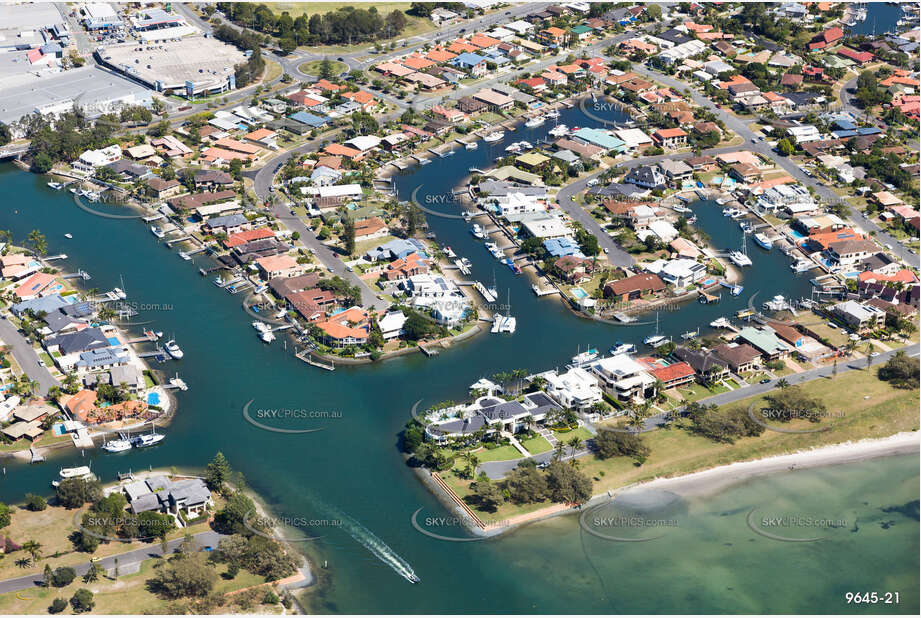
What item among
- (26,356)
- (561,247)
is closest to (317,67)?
(561,247)

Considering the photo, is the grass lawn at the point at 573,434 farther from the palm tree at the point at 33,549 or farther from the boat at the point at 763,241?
the boat at the point at 763,241

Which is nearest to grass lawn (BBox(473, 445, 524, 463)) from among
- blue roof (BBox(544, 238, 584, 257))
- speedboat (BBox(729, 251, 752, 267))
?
blue roof (BBox(544, 238, 584, 257))

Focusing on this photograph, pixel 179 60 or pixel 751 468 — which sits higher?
pixel 179 60

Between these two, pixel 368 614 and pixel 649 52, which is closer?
pixel 368 614

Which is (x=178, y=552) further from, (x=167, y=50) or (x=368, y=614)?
(x=167, y=50)

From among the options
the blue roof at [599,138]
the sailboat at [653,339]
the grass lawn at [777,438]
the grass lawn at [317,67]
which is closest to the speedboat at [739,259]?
the sailboat at [653,339]

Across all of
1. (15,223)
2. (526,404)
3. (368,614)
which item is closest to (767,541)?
(526,404)

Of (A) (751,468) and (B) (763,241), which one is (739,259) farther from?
(A) (751,468)
